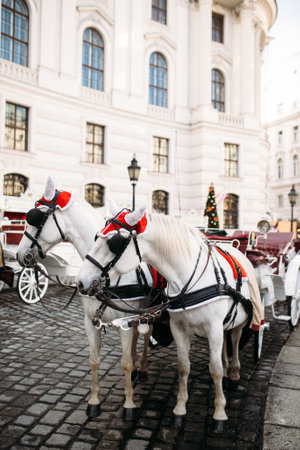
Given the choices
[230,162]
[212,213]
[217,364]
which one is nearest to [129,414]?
[217,364]

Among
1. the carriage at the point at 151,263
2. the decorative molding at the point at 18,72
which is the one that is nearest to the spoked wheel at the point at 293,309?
the carriage at the point at 151,263

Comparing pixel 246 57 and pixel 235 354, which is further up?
pixel 246 57

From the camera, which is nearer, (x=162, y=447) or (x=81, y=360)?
(x=162, y=447)

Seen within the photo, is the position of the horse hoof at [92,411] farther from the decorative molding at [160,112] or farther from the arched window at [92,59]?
the decorative molding at [160,112]

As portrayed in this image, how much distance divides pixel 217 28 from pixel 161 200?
12.8 meters

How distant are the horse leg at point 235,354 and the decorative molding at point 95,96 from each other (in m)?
16.7

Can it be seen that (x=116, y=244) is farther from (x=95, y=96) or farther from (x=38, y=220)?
(x=95, y=96)

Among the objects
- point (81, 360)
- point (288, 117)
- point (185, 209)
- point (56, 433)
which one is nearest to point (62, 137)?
point (185, 209)

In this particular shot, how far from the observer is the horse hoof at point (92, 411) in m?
3.40

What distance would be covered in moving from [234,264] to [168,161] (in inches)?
732

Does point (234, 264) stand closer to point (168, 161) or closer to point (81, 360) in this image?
point (81, 360)

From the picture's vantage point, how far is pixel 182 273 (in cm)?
328

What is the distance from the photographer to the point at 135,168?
12.3m

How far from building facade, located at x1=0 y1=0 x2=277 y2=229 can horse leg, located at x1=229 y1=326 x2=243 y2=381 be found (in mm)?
12557
